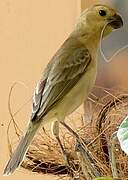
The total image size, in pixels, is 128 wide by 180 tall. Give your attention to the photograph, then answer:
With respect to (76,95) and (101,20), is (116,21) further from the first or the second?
(76,95)

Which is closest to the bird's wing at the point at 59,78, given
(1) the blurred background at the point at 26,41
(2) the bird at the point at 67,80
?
(2) the bird at the point at 67,80

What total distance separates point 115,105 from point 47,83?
5.2 inches

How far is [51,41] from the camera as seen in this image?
1.46m

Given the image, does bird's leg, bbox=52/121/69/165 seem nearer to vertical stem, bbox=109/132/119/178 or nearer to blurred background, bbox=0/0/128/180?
vertical stem, bbox=109/132/119/178

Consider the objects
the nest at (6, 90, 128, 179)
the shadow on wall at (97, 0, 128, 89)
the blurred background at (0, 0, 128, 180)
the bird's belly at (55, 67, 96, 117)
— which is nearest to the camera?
the nest at (6, 90, 128, 179)

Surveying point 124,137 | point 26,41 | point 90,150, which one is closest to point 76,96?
point 90,150

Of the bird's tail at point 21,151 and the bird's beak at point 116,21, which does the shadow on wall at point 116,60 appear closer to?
the bird's beak at point 116,21

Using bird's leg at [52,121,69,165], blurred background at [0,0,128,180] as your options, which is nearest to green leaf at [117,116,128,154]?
bird's leg at [52,121,69,165]

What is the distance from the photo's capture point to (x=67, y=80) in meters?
1.05

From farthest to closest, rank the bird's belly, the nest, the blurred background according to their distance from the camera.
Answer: the blurred background, the bird's belly, the nest

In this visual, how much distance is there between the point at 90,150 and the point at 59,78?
15cm

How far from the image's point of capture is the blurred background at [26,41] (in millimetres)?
1447

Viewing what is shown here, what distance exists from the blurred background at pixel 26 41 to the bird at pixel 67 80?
312mm

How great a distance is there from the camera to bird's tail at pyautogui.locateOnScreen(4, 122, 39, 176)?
938mm
